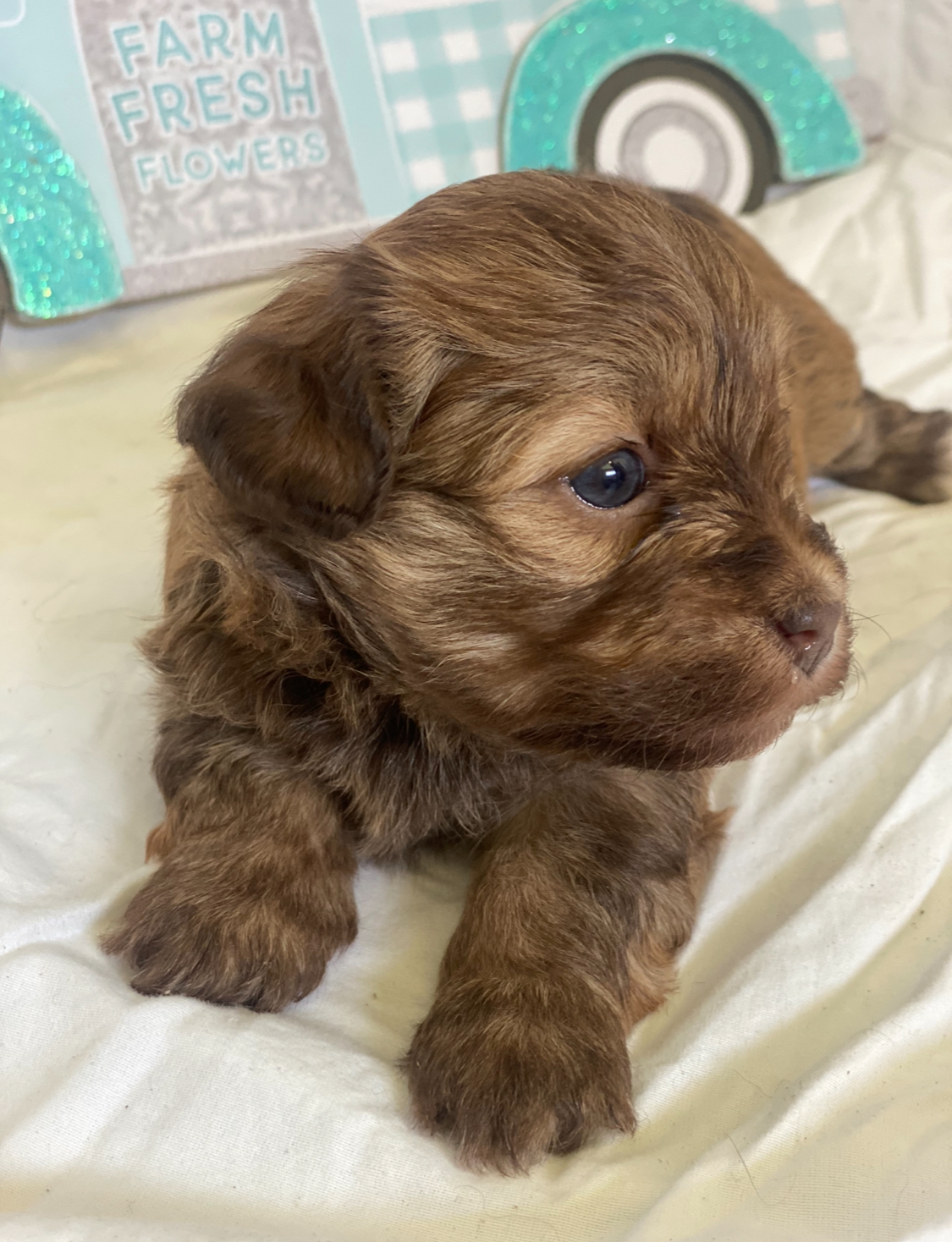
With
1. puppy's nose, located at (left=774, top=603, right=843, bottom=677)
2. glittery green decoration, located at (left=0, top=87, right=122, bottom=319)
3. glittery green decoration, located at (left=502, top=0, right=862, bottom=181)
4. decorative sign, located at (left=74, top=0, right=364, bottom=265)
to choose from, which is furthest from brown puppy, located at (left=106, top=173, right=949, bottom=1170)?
glittery green decoration, located at (left=502, top=0, right=862, bottom=181)

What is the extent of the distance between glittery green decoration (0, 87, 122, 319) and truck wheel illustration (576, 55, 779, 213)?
6.05ft

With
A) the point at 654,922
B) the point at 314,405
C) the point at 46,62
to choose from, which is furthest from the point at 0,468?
the point at 654,922

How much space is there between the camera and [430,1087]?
5.25ft

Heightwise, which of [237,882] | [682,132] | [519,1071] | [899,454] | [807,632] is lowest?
[899,454]

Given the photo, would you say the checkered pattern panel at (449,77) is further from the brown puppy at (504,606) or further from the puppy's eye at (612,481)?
the puppy's eye at (612,481)

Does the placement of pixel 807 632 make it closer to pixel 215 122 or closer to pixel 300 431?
pixel 300 431

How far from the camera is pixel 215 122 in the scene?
4.04m

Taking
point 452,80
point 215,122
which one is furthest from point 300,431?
point 452,80

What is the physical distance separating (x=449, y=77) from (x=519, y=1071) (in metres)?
3.83

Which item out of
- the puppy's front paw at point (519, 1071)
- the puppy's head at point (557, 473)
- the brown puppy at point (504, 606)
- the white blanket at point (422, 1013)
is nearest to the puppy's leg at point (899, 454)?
the white blanket at point (422, 1013)

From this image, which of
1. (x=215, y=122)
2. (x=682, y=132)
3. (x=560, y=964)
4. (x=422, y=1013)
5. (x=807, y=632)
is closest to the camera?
(x=807, y=632)

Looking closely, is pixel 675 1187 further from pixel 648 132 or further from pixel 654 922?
pixel 648 132

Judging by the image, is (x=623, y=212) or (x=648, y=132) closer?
(x=623, y=212)

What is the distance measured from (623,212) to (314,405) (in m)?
0.55
